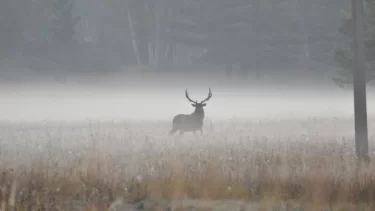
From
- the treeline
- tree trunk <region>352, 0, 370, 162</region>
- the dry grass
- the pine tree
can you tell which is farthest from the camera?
the treeline

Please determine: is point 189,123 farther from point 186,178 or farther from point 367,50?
point 186,178

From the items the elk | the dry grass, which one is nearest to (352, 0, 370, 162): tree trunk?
the dry grass

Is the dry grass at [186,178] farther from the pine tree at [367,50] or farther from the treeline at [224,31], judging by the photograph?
the treeline at [224,31]

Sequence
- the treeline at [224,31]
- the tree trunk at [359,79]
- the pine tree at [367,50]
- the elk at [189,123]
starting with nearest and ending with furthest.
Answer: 1. the tree trunk at [359,79]
2. the elk at [189,123]
3. the pine tree at [367,50]
4. the treeline at [224,31]

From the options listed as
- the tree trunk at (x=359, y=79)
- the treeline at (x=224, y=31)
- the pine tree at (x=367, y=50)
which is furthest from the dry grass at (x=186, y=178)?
the treeline at (x=224, y=31)

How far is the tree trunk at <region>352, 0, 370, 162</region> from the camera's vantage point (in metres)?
11.1

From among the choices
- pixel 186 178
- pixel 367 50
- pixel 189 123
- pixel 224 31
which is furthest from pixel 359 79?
pixel 224 31

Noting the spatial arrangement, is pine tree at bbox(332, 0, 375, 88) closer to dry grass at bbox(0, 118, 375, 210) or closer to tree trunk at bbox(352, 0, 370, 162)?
dry grass at bbox(0, 118, 375, 210)

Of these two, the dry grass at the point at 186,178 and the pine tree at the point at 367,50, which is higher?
the pine tree at the point at 367,50

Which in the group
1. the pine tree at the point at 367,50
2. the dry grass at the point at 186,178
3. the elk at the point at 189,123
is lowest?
the dry grass at the point at 186,178

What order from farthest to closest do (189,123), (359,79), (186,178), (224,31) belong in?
(224,31) < (189,123) < (359,79) < (186,178)

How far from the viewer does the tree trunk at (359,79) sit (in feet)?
36.6

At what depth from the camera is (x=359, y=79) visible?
1124cm

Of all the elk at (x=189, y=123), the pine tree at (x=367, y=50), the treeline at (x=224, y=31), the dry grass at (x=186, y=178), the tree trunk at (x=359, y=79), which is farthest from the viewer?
the treeline at (x=224, y=31)
